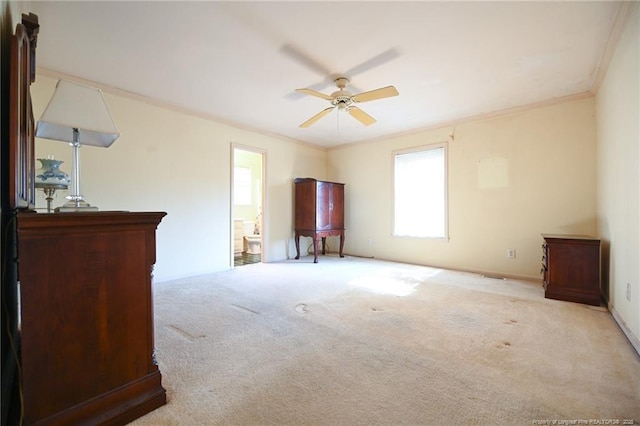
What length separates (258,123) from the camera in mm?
4766

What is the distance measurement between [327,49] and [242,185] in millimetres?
5347

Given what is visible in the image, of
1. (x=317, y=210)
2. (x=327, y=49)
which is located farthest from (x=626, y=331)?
(x=317, y=210)

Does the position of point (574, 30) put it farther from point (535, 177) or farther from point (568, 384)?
point (568, 384)

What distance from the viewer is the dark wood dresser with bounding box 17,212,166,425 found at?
3.54 feet

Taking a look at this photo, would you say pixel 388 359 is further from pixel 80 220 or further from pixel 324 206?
pixel 324 206

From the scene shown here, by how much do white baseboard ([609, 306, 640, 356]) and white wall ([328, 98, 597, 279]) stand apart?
4.95 ft

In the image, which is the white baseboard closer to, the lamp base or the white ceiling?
the white ceiling

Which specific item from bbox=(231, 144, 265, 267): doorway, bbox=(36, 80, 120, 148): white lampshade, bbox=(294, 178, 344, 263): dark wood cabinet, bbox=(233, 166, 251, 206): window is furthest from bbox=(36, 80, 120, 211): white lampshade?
bbox=(233, 166, 251, 206): window

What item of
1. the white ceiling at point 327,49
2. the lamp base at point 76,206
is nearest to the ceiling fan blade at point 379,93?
the white ceiling at point 327,49

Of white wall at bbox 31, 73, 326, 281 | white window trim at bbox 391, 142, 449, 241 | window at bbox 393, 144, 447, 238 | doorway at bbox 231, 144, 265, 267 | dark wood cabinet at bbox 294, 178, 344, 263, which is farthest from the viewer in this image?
doorway at bbox 231, 144, 265, 267

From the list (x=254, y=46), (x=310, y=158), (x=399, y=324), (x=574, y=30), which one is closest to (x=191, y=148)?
(x=254, y=46)

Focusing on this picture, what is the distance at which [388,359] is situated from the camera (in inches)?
71.2

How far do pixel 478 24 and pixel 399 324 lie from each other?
251 centimetres

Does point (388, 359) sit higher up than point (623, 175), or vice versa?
point (623, 175)
